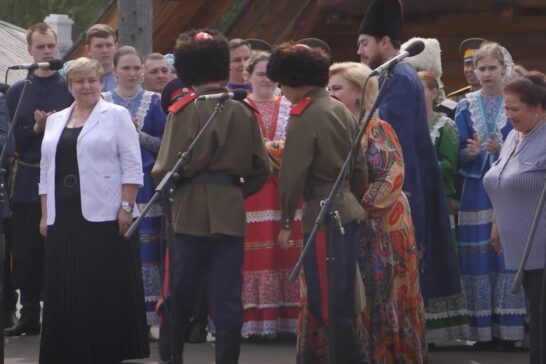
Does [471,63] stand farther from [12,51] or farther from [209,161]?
[12,51]

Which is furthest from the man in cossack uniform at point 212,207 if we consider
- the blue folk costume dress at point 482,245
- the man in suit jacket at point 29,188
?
the man in suit jacket at point 29,188

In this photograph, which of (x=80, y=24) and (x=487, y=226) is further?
(x=80, y=24)

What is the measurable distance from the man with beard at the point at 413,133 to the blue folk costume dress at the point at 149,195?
1953mm

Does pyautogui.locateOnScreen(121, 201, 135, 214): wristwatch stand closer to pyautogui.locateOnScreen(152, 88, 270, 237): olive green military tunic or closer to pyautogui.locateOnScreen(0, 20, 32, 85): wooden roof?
pyautogui.locateOnScreen(152, 88, 270, 237): olive green military tunic

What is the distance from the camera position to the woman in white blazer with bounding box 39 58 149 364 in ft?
30.4

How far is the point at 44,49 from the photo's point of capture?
1127cm

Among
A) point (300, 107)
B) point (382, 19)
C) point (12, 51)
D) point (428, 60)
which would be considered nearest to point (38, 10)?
point (12, 51)

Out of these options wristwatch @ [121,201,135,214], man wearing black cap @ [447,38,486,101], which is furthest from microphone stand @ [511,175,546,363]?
man wearing black cap @ [447,38,486,101]

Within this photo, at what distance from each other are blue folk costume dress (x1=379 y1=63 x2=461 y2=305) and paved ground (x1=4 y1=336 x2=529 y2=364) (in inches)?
21.8

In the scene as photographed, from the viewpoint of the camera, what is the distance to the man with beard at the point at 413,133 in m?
9.20

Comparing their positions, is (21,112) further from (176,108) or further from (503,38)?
(503,38)

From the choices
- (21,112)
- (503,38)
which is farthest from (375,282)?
(503,38)

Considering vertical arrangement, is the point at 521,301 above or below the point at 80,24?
below

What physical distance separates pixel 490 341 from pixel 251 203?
1.85m
